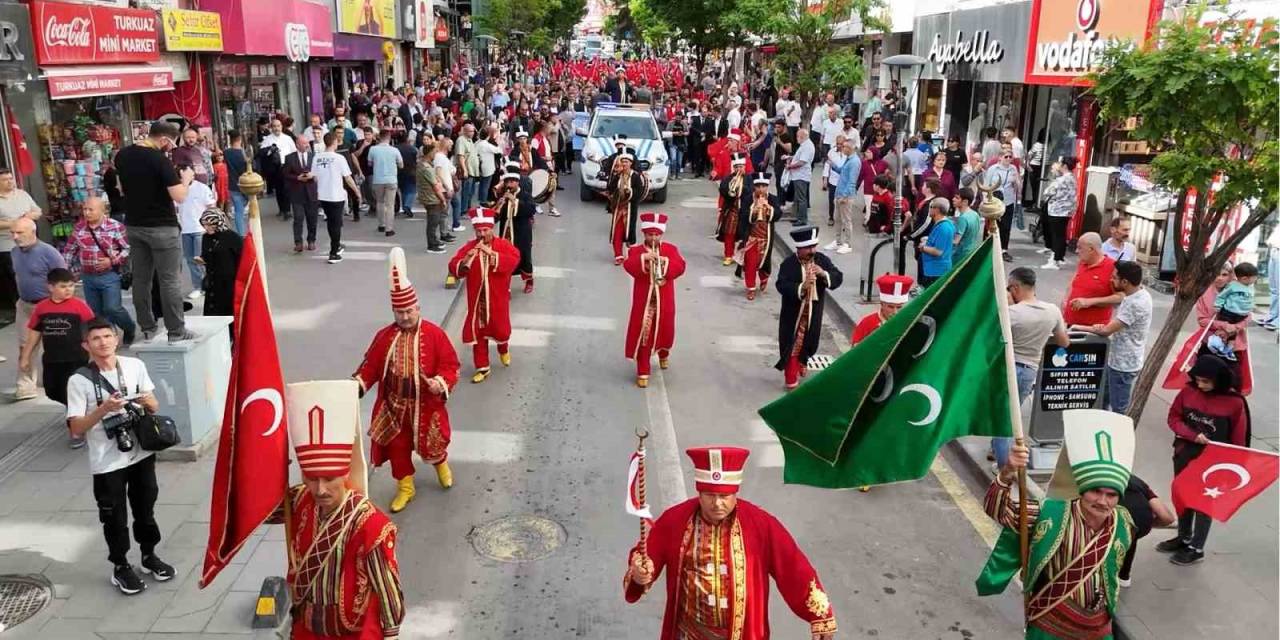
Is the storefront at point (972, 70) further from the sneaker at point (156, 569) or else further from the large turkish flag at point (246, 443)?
the large turkish flag at point (246, 443)

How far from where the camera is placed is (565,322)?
12.4 metres

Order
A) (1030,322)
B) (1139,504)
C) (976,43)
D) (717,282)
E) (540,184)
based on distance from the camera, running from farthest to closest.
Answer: (976,43) → (540,184) → (717,282) → (1030,322) → (1139,504)

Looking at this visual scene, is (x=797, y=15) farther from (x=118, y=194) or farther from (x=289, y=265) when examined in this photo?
(x=118, y=194)

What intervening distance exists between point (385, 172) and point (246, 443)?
12.8m

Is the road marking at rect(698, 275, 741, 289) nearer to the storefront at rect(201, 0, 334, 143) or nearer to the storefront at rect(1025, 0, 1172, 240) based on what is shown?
the storefront at rect(1025, 0, 1172, 240)

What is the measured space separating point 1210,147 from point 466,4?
58361 millimetres

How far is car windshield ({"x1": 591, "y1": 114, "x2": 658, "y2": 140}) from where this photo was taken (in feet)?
71.2

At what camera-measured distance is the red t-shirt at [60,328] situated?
7422 mm

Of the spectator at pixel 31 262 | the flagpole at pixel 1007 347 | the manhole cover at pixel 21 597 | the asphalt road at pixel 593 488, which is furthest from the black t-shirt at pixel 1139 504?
the spectator at pixel 31 262

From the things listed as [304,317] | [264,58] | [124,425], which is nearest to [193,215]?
[304,317]

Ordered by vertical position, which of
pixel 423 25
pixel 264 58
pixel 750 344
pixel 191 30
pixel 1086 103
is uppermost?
A: pixel 423 25

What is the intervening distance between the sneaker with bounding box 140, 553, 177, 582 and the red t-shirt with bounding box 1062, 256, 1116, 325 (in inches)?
287

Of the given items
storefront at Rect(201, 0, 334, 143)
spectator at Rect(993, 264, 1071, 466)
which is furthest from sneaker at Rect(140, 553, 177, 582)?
storefront at Rect(201, 0, 334, 143)

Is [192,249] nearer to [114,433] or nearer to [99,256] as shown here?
[99,256]
